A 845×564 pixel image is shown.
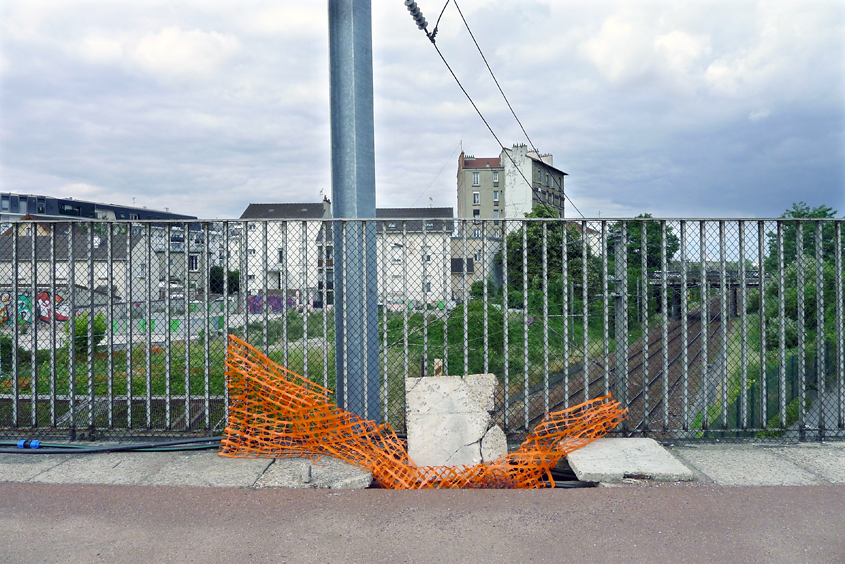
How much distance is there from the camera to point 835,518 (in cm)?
362

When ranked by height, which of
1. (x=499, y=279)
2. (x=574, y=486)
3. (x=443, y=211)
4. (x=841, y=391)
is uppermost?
(x=443, y=211)

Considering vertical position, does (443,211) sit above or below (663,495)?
above

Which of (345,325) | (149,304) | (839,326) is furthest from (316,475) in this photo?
(839,326)

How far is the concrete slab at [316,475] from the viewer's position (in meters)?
4.18

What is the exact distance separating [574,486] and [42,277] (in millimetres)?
6091

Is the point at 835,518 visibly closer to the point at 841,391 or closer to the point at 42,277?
the point at 841,391

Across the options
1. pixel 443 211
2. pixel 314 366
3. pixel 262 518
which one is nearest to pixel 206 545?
pixel 262 518

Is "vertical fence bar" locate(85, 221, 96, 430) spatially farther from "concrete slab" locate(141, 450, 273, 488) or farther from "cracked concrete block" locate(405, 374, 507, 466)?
"cracked concrete block" locate(405, 374, 507, 466)

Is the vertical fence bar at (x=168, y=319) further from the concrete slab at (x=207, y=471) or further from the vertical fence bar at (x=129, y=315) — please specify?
the concrete slab at (x=207, y=471)

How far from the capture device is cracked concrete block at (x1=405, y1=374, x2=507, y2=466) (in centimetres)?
459

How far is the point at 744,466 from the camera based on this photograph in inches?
179

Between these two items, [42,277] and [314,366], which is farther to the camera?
[42,277]

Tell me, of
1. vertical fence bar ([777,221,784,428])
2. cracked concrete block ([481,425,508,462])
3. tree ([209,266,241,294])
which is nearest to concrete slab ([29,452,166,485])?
tree ([209,266,241,294])

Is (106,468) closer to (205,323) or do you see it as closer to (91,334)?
(91,334)
